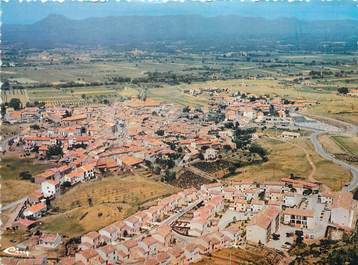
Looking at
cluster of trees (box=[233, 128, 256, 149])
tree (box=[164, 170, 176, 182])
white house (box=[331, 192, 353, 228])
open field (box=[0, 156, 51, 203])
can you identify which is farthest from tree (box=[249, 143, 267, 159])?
open field (box=[0, 156, 51, 203])

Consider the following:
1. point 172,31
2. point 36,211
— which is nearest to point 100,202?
point 36,211

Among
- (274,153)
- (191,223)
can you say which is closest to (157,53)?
(274,153)

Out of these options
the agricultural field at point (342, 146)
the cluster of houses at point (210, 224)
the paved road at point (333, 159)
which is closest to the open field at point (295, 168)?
the paved road at point (333, 159)

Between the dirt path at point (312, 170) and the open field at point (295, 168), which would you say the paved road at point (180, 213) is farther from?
the dirt path at point (312, 170)

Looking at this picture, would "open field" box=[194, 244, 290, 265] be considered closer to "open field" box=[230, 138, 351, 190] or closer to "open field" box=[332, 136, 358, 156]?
"open field" box=[230, 138, 351, 190]

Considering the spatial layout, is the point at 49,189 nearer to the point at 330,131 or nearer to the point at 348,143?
the point at 348,143
